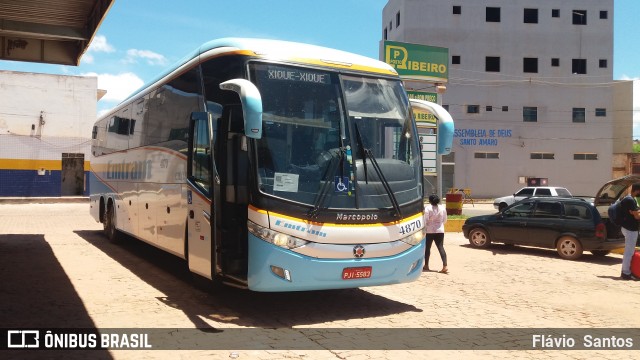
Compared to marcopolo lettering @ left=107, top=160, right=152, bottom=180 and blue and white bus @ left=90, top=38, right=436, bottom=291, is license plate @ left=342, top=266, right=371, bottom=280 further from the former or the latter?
marcopolo lettering @ left=107, top=160, right=152, bottom=180

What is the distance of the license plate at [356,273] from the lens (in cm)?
734

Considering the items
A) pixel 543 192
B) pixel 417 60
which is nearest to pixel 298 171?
pixel 417 60

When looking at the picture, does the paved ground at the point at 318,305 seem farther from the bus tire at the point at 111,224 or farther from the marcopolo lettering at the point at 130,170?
the marcopolo lettering at the point at 130,170

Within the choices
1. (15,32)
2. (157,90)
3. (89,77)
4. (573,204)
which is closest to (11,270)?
(157,90)

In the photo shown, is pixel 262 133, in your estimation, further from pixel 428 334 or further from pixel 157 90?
pixel 157 90

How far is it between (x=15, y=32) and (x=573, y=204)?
44.9ft

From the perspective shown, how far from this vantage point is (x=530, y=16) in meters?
50.5

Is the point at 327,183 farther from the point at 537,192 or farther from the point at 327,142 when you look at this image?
the point at 537,192

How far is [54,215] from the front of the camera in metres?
26.5

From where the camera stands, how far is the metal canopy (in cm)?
1152

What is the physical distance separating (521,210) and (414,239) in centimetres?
840

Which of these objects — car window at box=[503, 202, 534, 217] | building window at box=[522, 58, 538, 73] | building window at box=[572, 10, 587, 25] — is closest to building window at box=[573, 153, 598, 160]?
building window at box=[522, 58, 538, 73]

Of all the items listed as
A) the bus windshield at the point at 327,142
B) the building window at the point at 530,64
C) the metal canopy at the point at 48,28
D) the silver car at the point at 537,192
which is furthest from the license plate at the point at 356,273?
the building window at the point at 530,64

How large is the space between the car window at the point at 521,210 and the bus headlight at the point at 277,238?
9.91 meters
